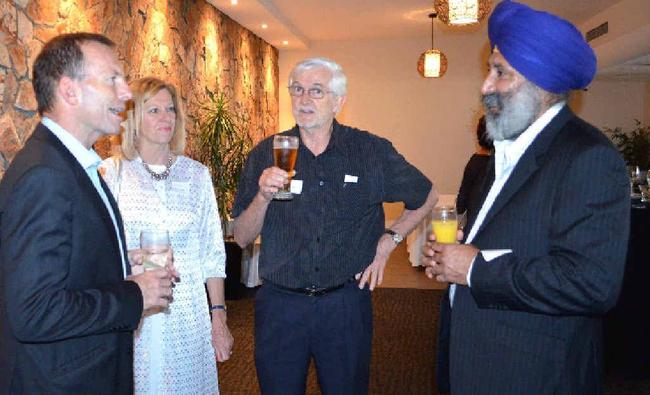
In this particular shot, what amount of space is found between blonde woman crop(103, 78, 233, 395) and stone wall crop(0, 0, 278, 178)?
80.6 inches

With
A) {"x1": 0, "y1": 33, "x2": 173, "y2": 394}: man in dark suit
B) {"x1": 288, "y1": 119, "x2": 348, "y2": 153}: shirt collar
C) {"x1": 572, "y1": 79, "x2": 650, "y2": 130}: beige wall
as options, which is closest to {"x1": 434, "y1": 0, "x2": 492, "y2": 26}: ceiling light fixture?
{"x1": 288, "y1": 119, "x2": 348, "y2": 153}: shirt collar

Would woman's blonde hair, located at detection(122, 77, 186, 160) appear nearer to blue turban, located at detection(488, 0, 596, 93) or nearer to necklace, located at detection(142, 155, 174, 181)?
necklace, located at detection(142, 155, 174, 181)

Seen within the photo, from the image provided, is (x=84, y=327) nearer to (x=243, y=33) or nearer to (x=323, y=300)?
(x=323, y=300)

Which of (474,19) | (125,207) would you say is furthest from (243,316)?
(474,19)

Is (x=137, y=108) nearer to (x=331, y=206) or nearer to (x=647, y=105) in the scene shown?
(x=331, y=206)

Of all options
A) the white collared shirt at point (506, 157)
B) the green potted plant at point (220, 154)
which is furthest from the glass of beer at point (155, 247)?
the green potted plant at point (220, 154)

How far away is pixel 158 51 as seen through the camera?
621 centimetres

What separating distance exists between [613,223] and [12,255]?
1.42m

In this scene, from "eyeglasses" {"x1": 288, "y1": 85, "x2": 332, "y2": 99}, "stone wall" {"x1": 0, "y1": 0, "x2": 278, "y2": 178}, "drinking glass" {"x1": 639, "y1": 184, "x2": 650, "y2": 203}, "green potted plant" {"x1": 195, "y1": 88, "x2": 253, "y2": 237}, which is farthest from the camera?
"green potted plant" {"x1": 195, "y1": 88, "x2": 253, "y2": 237}

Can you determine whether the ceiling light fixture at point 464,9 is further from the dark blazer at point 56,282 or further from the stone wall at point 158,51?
the dark blazer at point 56,282

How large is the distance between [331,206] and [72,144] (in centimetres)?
104

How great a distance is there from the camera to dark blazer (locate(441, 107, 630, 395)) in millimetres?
1393

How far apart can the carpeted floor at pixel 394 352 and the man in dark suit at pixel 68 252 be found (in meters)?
2.46

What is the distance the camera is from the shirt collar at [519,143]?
1.65 m
